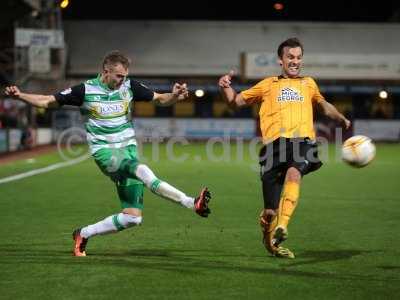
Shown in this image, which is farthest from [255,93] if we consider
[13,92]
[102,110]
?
[13,92]

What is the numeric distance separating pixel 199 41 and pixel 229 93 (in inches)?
1486

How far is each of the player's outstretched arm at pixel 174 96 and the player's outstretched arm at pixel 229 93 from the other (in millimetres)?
361

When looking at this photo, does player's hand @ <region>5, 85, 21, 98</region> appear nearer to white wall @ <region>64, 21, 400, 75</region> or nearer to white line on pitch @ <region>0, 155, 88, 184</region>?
white line on pitch @ <region>0, 155, 88, 184</region>

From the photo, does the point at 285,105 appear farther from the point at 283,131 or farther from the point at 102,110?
the point at 102,110

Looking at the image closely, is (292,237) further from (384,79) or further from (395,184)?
(384,79)

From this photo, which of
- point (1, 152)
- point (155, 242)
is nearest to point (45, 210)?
point (155, 242)

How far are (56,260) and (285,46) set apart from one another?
3.00 metres

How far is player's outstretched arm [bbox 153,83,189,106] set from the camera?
795 cm

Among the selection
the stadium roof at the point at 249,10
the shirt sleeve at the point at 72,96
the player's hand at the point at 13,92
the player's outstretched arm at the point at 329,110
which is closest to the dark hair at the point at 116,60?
the shirt sleeve at the point at 72,96

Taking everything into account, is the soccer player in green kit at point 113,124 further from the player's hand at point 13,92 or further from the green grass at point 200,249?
the green grass at point 200,249

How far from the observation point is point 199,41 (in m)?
45.3

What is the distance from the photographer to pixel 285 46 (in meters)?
7.86

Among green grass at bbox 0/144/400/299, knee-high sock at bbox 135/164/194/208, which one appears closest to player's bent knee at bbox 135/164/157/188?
knee-high sock at bbox 135/164/194/208

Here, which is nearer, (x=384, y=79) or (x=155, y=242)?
(x=155, y=242)
